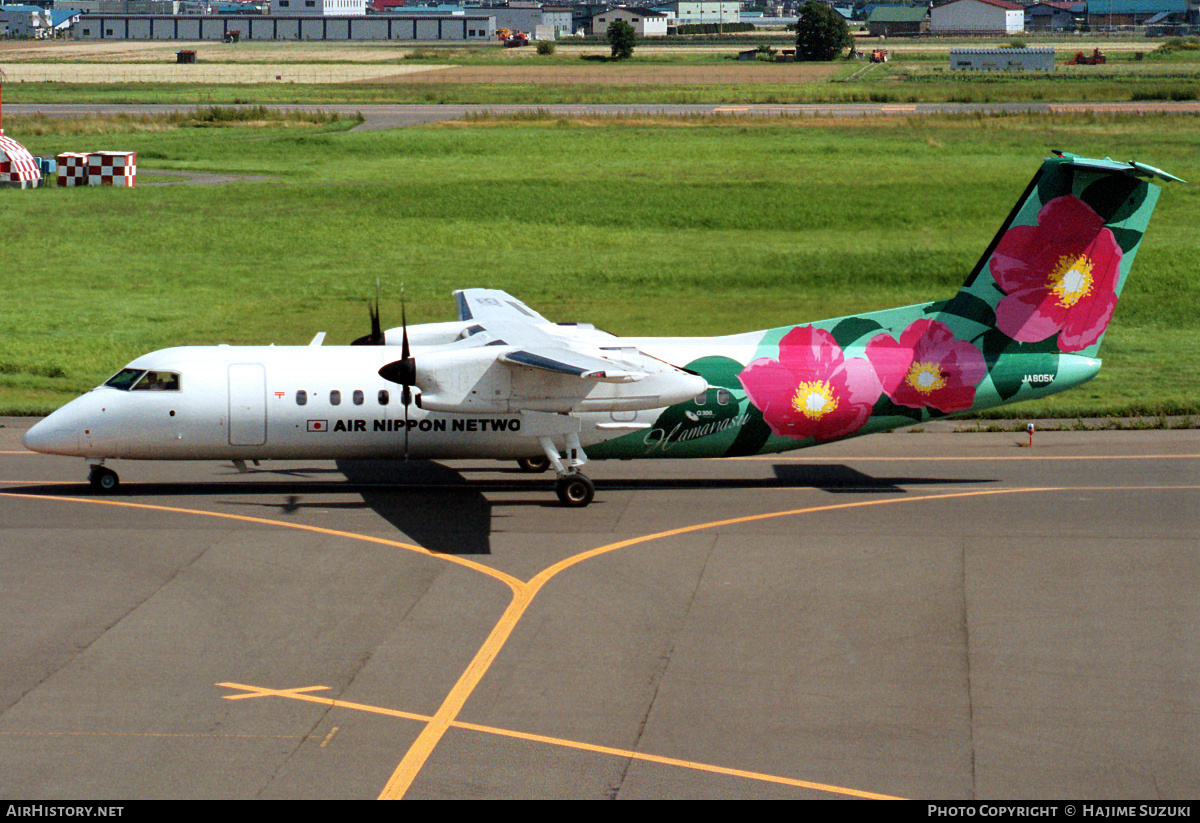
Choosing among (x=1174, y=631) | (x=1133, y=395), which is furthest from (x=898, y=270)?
(x=1174, y=631)

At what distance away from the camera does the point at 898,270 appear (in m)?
51.6

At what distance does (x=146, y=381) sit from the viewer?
85.4ft

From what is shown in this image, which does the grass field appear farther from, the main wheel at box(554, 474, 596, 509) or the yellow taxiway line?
the main wheel at box(554, 474, 596, 509)

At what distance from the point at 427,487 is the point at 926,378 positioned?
10212 mm

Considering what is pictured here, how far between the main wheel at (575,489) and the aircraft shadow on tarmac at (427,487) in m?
0.66

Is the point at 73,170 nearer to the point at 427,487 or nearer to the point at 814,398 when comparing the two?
the point at 427,487

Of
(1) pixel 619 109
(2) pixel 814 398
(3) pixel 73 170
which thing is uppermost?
(1) pixel 619 109

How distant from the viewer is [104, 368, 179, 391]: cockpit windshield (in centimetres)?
2595

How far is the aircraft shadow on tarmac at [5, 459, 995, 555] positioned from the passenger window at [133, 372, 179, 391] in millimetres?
2251

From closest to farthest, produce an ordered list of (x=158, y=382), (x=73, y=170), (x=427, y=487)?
(x=158, y=382)
(x=427, y=487)
(x=73, y=170)

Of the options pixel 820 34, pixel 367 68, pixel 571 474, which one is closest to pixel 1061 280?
pixel 571 474

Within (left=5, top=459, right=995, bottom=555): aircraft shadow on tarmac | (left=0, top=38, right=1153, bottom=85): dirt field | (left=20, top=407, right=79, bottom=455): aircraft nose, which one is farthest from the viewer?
(left=0, top=38, right=1153, bottom=85): dirt field

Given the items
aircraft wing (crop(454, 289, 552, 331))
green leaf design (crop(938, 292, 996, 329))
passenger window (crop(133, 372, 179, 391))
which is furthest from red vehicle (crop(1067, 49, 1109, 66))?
passenger window (crop(133, 372, 179, 391))

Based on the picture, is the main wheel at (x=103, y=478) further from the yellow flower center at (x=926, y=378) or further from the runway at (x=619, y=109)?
the runway at (x=619, y=109)
